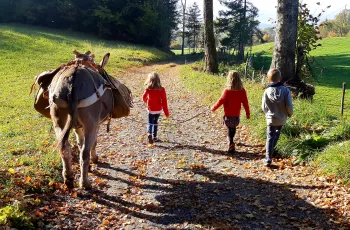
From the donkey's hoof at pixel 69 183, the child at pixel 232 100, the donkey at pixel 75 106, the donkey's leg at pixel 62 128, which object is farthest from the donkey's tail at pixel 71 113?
the child at pixel 232 100

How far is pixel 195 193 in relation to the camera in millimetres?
5590

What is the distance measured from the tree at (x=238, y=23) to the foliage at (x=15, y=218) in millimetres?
40007

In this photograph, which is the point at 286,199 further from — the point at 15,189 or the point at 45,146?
the point at 45,146

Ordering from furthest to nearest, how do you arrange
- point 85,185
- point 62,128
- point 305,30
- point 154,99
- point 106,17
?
1. point 106,17
2. point 305,30
3. point 154,99
4. point 85,185
5. point 62,128

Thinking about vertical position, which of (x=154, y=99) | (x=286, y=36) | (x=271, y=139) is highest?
(x=286, y=36)

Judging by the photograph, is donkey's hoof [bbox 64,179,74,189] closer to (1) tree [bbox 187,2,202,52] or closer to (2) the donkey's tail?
(2) the donkey's tail

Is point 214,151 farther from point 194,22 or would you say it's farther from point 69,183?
point 194,22

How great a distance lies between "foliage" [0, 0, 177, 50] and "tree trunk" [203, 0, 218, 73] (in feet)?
79.7

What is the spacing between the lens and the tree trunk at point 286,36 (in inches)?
391

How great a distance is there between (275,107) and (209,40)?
13.1 metres

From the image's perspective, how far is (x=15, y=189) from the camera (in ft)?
16.3

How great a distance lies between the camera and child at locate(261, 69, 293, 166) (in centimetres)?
661

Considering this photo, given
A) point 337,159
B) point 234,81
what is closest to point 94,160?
point 234,81

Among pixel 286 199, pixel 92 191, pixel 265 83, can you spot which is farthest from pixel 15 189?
pixel 265 83
